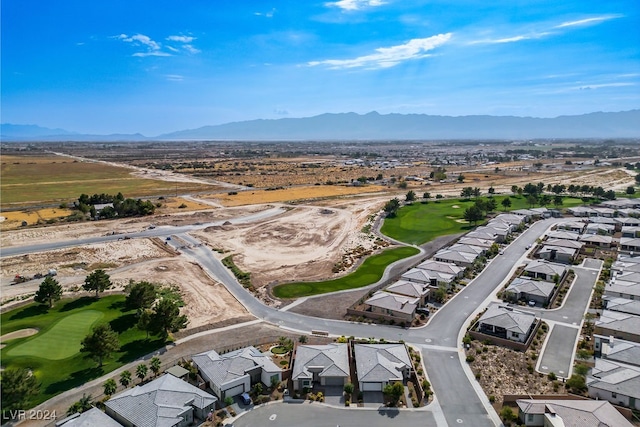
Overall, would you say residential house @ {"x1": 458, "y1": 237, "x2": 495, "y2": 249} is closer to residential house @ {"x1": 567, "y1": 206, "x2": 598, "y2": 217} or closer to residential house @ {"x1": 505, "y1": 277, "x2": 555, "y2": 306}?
residential house @ {"x1": 505, "y1": 277, "x2": 555, "y2": 306}

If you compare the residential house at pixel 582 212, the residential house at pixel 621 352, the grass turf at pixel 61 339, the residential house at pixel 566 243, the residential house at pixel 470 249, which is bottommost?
the grass turf at pixel 61 339

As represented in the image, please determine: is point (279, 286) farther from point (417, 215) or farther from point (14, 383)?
point (417, 215)

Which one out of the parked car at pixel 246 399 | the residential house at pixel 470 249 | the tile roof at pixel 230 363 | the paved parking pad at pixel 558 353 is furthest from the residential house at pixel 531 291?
the parked car at pixel 246 399

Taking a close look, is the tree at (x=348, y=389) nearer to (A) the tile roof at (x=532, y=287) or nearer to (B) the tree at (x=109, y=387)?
(B) the tree at (x=109, y=387)

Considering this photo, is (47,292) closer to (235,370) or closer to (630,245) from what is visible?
(235,370)

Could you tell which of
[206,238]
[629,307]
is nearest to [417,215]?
[206,238]

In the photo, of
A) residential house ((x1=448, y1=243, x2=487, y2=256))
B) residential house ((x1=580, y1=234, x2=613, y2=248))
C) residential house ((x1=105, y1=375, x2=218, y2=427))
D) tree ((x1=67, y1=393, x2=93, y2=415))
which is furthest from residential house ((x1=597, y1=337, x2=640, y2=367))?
tree ((x1=67, y1=393, x2=93, y2=415))
